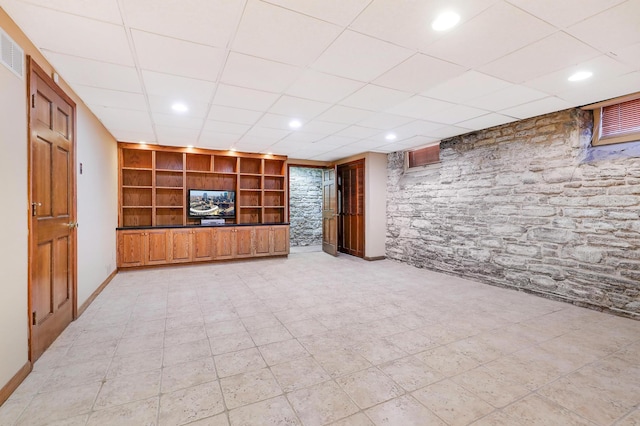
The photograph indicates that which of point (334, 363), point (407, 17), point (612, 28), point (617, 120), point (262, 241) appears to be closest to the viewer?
point (407, 17)

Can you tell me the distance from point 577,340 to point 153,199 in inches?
271

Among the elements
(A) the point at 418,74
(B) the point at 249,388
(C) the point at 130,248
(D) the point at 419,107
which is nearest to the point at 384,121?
(D) the point at 419,107

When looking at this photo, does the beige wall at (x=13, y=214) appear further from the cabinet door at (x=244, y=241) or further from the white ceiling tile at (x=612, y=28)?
the cabinet door at (x=244, y=241)

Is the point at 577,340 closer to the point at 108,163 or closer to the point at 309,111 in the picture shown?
the point at 309,111

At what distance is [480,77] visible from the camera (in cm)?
294

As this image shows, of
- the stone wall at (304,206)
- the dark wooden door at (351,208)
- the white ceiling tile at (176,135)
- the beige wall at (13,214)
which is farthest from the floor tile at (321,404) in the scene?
the stone wall at (304,206)

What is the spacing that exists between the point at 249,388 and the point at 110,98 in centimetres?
357

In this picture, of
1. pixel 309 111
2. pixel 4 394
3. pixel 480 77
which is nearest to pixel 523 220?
pixel 480 77

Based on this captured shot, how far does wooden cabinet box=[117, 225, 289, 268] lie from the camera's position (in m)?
5.66

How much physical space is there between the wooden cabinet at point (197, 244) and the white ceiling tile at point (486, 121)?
14.3 ft

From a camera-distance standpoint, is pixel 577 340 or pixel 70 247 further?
pixel 70 247

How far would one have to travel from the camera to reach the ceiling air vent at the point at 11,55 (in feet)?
6.33

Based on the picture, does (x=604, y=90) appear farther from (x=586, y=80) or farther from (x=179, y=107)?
(x=179, y=107)

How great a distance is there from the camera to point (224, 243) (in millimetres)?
6434
